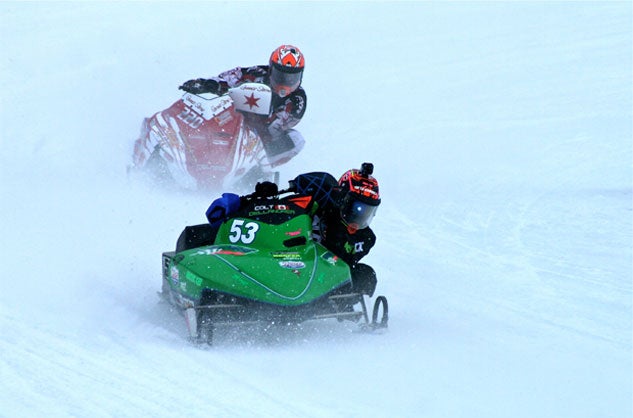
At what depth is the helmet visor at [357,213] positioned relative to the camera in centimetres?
866

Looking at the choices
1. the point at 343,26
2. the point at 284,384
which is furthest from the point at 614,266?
the point at 343,26

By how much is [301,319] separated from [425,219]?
578 cm

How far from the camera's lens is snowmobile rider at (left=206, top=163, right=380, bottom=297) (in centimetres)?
862

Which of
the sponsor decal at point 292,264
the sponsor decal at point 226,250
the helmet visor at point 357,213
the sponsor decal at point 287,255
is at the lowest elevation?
the sponsor decal at point 292,264

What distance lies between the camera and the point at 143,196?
42.0 feet

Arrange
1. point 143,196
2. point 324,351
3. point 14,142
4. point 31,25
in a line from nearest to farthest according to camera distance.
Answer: point 324,351 → point 143,196 → point 14,142 → point 31,25

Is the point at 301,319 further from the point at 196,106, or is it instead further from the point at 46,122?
the point at 46,122

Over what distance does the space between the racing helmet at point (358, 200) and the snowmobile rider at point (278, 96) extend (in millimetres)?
5617

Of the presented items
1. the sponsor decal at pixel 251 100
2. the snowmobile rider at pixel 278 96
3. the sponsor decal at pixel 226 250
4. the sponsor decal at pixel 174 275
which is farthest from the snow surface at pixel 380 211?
the sponsor decal at pixel 251 100

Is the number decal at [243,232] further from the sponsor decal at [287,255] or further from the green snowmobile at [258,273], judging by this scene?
the sponsor decal at [287,255]

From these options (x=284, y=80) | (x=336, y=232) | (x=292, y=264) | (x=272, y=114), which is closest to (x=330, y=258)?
(x=336, y=232)

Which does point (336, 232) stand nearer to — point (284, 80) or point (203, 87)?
point (203, 87)

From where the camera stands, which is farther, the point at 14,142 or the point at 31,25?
the point at 31,25

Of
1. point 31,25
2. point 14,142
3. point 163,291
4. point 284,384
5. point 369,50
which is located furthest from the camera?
point 369,50
